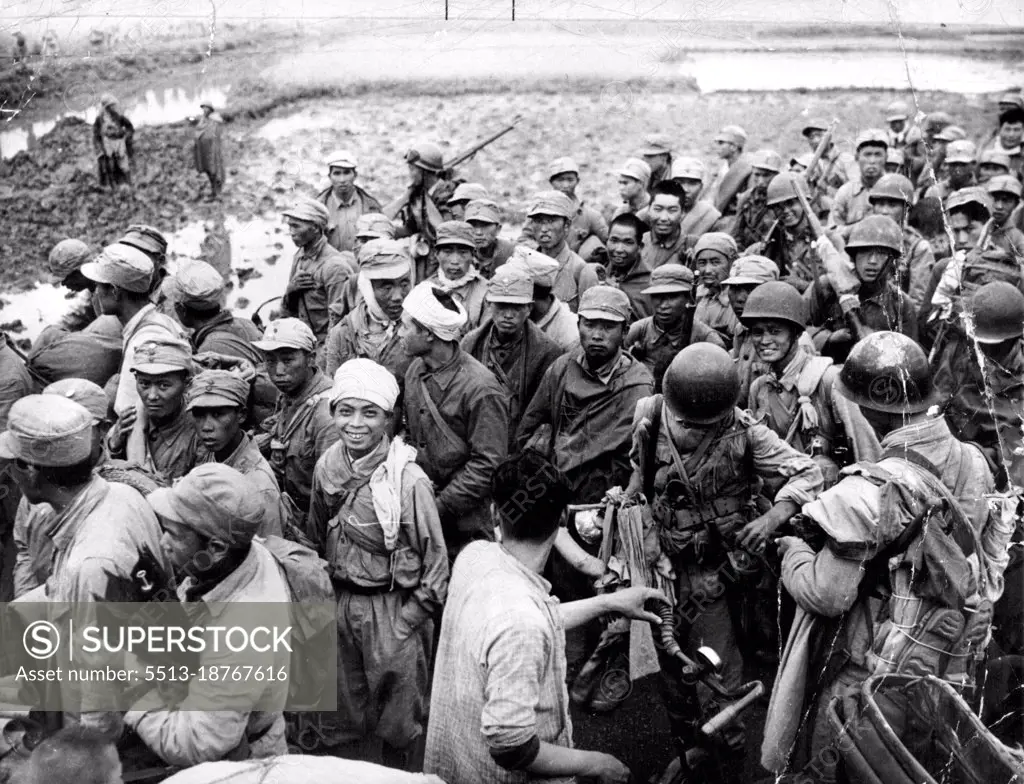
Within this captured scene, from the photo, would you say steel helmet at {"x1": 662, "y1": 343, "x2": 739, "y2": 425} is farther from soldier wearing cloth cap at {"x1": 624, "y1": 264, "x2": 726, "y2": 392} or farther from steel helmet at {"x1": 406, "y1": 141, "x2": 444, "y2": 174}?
steel helmet at {"x1": 406, "y1": 141, "x2": 444, "y2": 174}

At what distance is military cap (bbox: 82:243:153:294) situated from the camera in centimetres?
582

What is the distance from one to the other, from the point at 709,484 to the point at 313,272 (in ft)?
14.9

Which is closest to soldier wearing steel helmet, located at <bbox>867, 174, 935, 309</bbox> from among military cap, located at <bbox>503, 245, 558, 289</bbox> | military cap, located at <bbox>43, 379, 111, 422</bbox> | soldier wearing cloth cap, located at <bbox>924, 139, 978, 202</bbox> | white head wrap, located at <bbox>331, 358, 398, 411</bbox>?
soldier wearing cloth cap, located at <bbox>924, 139, 978, 202</bbox>

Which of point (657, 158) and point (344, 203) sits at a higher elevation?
point (657, 158)

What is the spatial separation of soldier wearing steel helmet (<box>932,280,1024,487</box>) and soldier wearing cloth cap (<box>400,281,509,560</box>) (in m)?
2.90

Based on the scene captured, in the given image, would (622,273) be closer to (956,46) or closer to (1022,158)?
(1022,158)

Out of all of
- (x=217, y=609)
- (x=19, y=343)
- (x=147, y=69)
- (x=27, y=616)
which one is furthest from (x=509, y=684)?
(x=147, y=69)

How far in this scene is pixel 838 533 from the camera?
3242mm

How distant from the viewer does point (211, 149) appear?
41.9 ft

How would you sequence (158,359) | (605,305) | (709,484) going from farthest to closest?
(605,305)
(158,359)
(709,484)

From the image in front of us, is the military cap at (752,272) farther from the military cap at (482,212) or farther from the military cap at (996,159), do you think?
the military cap at (996,159)

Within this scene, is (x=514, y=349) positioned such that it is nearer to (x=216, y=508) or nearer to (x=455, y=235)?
(x=455, y=235)

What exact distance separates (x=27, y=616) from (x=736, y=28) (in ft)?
41.9

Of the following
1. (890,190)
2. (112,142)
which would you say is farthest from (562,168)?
(112,142)
